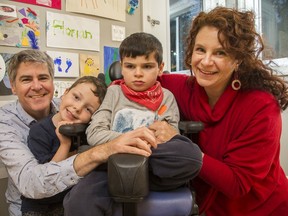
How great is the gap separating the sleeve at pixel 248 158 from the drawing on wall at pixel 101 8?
4.61ft

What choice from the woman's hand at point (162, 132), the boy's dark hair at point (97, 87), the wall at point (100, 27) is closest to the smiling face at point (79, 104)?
the boy's dark hair at point (97, 87)

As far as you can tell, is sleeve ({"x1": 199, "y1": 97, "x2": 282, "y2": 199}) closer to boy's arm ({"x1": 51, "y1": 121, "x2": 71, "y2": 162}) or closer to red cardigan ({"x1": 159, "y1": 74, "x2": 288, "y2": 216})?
red cardigan ({"x1": 159, "y1": 74, "x2": 288, "y2": 216})

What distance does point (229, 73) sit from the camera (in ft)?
3.78

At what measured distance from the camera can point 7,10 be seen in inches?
66.9

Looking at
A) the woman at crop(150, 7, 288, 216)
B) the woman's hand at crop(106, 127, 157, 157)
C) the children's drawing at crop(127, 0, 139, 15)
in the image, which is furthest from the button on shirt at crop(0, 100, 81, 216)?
the children's drawing at crop(127, 0, 139, 15)

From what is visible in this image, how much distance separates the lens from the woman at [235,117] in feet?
3.41

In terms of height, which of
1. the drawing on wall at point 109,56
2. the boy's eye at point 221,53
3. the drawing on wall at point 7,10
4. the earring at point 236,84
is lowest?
the earring at point 236,84

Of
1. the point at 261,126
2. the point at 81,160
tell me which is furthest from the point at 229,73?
the point at 81,160

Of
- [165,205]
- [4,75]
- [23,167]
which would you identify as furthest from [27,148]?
→ [4,75]

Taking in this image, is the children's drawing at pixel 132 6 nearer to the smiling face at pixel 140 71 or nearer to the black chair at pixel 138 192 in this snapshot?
the smiling face at pixel 140 71

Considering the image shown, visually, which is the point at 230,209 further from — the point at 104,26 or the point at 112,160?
the point at 104,26

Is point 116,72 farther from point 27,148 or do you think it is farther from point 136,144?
point 136,144

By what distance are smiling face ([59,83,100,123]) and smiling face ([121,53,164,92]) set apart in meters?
0.17

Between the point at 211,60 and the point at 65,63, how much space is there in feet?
3.77
